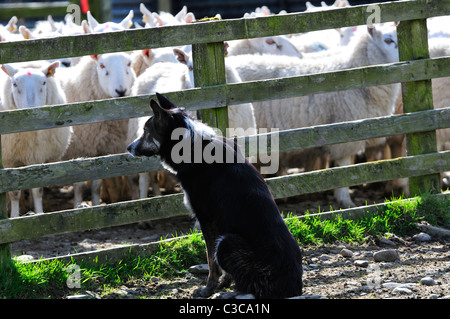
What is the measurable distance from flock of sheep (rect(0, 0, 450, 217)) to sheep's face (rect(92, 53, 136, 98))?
0.04 ft

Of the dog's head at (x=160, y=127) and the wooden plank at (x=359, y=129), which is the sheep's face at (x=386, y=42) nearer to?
the wooden plank at (x=359, y=129)

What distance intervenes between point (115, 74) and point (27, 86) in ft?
3.78

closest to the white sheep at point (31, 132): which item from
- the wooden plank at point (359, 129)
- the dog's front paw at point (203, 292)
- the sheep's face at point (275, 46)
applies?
the wooden plank at point (359, 129)

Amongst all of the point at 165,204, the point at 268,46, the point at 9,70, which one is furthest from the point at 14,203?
the point at 268,46

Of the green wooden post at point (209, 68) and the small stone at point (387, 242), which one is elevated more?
the green wooden post at point (209, 68)

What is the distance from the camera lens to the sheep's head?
7070 mm

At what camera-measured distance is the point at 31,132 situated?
7312mm

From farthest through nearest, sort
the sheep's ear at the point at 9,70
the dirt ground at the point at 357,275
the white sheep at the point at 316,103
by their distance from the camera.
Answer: the white sheep at the point at 316,103 → the sheep's ear at the point at 9,70 → the dirt ground at the point at 357,275

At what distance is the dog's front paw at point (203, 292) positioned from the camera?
14.1 feet

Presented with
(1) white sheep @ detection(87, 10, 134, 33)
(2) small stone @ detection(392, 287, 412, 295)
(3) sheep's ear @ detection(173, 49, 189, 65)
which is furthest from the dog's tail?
(1) white sheep @ detection(87, 10, 134, 33)

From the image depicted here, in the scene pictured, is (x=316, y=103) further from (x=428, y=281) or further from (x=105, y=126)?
(x=428, y=281)

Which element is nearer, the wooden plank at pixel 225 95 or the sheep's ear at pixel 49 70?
the wooden plank at pixel 225 95

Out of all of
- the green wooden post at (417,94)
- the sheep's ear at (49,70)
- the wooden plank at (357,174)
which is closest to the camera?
the wooden plank at (357,174)

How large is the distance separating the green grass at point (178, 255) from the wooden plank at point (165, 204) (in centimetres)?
22
